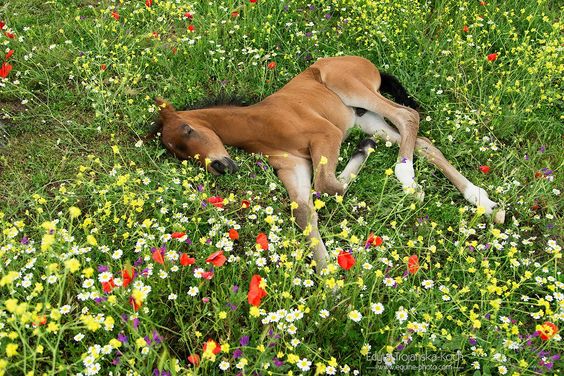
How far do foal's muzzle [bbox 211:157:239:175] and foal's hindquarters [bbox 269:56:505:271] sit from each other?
0.44 metres

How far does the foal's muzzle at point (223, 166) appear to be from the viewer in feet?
14.1

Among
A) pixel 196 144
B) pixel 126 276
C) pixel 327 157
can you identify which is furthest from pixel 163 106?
pixel 126 276

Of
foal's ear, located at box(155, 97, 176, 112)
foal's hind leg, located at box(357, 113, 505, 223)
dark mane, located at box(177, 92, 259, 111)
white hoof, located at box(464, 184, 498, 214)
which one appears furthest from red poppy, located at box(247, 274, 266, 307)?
dark mane, located at box(177, 92, 259, 111)

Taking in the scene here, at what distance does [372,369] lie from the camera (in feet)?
9.71

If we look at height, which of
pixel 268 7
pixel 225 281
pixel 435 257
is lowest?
pixel 435 257

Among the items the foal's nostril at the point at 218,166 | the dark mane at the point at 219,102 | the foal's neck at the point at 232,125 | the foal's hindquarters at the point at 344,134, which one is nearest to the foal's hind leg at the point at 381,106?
the foal's hindquarters at the point at 344,134

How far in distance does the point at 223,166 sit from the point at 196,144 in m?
0.29

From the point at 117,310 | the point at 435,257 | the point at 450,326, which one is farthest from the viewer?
the point at 435,257

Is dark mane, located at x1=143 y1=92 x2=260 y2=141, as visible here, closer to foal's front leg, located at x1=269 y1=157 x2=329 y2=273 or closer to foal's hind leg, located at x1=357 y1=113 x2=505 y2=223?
foal's front leg, located at x1=269 y1=157 x2=329 y2=273

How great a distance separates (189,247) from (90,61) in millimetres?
2872

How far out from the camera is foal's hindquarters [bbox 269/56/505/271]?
170 inches

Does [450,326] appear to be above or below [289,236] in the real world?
below

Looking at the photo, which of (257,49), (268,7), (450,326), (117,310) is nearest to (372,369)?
(450,326)

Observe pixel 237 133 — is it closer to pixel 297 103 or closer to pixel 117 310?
pixel 297 103
